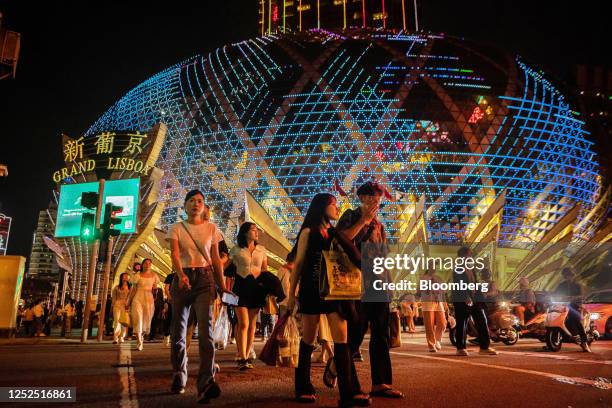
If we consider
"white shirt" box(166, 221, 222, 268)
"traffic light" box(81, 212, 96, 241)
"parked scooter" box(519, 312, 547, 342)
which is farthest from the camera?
"traffic light" box(81, 212, 96, 241)

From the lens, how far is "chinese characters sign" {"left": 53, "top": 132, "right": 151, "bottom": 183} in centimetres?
3080

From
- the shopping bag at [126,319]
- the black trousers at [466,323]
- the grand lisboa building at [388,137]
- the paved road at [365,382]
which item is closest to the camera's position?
the paved road at [365,382]

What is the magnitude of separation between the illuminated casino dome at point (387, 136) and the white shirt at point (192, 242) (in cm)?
3516

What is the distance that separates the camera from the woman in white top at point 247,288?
18.2ft

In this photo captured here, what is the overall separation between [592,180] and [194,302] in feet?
175

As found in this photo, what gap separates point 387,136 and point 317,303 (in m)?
40.6

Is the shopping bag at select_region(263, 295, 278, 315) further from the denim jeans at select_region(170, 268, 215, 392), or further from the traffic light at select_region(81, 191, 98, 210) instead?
the traffic light at select_region(81, 191, 98, 210)

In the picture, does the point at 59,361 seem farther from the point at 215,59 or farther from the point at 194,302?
the point at 215,59

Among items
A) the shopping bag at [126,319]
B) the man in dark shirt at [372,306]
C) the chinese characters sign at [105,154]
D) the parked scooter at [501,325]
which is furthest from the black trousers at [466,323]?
the chinese characters sign at [105,154]

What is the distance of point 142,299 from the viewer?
29.4 feet

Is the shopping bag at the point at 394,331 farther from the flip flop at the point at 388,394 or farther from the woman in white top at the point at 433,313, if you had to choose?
the woman in white top at the point at 433,313

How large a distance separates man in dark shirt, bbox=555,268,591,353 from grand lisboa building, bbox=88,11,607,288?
3104 centimetres

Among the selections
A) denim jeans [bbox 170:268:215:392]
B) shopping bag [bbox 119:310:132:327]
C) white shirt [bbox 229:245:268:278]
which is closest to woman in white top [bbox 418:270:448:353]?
white shirt [bbox 229:245:268:278]

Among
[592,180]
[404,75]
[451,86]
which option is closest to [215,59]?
[404,75]
